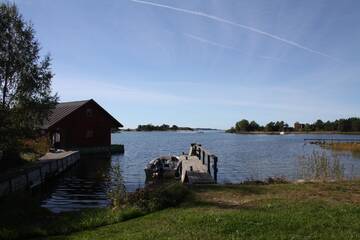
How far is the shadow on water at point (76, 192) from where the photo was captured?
20.3 m

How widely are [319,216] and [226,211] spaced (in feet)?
7.85

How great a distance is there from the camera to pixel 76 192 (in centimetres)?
2489

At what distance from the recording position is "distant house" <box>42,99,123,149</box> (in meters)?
54.8

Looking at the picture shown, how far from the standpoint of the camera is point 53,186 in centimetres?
2762

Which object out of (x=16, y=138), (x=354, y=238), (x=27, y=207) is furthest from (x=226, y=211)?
(x=16, y=138)

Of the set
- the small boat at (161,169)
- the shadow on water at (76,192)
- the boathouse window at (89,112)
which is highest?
the boathouse window at (89,112)

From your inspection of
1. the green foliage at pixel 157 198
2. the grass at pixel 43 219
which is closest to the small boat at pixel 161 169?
the green foliage at pixel 157 198

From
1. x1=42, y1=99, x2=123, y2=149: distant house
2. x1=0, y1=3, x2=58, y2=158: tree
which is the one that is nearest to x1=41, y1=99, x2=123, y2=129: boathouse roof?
x1=42, y1=99, x2=123, y2=149: distant house

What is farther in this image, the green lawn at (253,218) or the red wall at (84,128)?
the red wall at (84,128)

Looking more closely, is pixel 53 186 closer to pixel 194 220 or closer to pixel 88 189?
pixel 88 189

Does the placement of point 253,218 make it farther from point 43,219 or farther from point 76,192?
point 76,192

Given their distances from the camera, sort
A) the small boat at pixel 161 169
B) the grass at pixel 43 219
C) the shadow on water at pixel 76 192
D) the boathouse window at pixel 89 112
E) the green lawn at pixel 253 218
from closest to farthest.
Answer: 1. the green lawn at pixel 253 218
2. the grass at pixel 43 219
3. the shadow on water at pixel 76 192
4. the small boat at pixel 161 169
5. the boathouse window at pixel 89 112

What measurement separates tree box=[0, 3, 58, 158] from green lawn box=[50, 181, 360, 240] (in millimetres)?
12870

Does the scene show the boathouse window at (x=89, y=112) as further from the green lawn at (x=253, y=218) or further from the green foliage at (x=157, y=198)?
the green lawn at (x=253, y=218)
